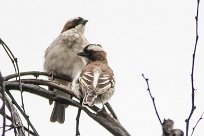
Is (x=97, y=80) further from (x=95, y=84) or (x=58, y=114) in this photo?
(x=58, y=114)

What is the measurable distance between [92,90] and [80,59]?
2.87 m

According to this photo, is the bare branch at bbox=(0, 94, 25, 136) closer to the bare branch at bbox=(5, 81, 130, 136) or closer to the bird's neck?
the bare branch at bbox=(5, 81, 130, 136)

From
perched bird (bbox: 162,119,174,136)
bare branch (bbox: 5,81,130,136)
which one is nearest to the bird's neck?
bare branch (bbox: 5,81,130,136)

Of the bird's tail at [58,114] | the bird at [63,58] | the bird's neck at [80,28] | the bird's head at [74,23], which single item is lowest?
the bird's tail at [58,114]

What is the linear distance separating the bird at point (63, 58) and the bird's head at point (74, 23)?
0.47 meters

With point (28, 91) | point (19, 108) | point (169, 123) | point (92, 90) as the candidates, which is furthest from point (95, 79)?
point (169, 123)

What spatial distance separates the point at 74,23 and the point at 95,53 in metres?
2.22

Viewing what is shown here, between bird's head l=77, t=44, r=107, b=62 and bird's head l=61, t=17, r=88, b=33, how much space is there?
6.51 feet

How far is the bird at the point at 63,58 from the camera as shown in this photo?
816cm

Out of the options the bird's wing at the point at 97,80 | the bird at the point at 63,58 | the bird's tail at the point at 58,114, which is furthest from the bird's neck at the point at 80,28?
the bird's wing at the point at 97,80

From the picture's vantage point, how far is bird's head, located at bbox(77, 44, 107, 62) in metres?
7.02

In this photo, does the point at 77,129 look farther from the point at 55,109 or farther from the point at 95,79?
the point at 55,109

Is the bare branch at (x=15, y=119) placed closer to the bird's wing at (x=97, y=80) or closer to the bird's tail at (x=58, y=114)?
the bird's wing at (x=97, y=80)

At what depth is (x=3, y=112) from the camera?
3299 millimetres
